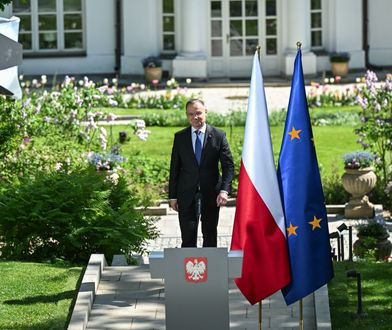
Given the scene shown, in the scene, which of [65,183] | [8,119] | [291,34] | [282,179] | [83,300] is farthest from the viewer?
[291,34]

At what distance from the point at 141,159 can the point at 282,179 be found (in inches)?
394

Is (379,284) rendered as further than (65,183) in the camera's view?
No

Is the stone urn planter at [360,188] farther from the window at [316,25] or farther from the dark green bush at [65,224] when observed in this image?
the window at [316,25]

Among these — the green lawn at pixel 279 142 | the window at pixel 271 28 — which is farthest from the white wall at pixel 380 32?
the green lawn at pixel 279 142

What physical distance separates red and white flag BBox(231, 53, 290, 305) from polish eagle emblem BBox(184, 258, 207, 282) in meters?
0.65

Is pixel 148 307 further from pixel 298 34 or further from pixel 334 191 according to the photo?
pixel 298 34

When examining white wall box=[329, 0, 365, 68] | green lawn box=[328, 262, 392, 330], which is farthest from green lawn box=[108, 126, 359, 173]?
white wall box=[329, 0, 365, 68]

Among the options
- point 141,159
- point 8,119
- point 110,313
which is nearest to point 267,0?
point 141,159

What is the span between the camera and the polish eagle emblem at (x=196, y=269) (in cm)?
1021

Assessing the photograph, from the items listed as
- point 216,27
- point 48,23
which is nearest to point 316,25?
point 216,27

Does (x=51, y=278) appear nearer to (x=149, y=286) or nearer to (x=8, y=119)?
(x=149, y=286)

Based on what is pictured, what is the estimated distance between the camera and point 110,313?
12.1 meters

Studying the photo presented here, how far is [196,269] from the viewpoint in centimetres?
1021

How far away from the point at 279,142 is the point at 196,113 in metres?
10.4
